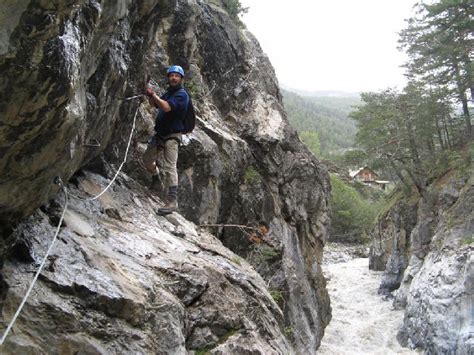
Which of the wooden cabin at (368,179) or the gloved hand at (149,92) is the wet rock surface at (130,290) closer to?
the gloved hand at (149,92)

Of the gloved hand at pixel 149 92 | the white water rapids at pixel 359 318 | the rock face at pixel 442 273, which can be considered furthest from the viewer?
the white water rapids at pixel 359 318

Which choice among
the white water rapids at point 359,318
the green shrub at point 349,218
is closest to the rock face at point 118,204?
the white water rapids at point 359,318

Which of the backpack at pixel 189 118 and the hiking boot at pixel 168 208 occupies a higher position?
the backpack at pixel 189 118

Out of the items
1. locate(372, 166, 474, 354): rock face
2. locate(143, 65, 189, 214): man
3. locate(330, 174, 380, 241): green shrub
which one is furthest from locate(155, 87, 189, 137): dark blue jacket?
locate(330, 174, 380, 241): green shrub

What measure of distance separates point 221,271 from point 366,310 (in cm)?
2023

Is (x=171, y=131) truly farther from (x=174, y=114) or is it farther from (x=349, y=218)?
(x=349, y=218)

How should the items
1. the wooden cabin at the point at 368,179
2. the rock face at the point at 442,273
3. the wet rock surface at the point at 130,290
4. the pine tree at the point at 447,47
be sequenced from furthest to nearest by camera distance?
1. the wooden cabin at the point at 368,179
2. the pine tree at the point at 447,47
3. the rock face at the point at 442,273
4. the wet rock surface at the point at 130,290

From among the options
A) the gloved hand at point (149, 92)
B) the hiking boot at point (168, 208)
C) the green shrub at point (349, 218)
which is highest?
the gloved hand at point (149, 92)

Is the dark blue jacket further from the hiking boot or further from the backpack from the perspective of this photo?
the hiking boot

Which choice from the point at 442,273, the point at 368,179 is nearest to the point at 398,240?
the point at 442,273

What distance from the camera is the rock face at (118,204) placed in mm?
3117

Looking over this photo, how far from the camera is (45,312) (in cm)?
373

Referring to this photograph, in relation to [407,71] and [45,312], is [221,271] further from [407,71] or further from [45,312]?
[407,71]

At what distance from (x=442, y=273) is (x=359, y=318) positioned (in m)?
6.51
